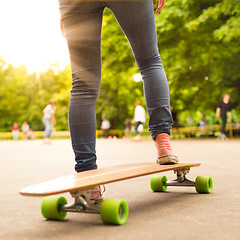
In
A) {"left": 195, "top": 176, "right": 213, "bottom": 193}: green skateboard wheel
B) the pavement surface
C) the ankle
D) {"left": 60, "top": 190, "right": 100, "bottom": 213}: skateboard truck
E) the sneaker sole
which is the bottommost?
the pavement surface

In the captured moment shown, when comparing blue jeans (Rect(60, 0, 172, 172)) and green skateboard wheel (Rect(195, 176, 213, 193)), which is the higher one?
blue jeans (Rect(60, 0, 172, 172))

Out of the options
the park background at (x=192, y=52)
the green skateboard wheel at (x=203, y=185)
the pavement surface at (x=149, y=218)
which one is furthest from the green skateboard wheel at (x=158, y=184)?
the park background at (x=192, y=52)

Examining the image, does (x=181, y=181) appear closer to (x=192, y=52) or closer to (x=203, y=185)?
(x=203, y=185)

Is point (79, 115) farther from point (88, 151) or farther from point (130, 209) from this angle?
point (130, 209)

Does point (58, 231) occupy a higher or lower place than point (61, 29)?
lower

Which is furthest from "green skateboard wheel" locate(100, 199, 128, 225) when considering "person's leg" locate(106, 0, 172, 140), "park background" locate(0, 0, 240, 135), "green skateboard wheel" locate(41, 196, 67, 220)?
"park background" locate(0, 0, 240, 135)

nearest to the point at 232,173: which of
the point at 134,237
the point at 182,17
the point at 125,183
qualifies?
the point at 125,183

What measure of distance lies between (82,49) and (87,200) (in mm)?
1034

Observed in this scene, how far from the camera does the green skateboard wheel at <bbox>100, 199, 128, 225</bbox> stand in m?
2.08

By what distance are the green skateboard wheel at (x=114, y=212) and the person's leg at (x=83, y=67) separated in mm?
544

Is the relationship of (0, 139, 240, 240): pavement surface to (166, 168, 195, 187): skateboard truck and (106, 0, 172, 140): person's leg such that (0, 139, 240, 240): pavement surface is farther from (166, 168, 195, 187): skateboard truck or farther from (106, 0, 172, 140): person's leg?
(106, 0, 172, 140): person's leg

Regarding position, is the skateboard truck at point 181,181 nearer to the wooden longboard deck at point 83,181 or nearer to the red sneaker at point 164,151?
the red sneaker at point 164,151

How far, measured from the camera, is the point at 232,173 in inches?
176

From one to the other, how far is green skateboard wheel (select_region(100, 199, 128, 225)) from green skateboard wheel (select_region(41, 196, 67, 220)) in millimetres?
301
